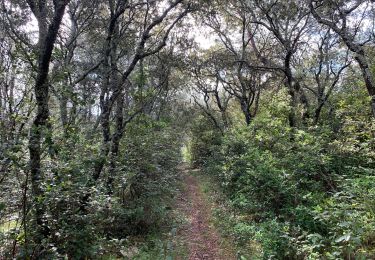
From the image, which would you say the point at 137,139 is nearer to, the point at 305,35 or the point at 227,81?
the point at 305,35

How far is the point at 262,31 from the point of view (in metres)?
16.8

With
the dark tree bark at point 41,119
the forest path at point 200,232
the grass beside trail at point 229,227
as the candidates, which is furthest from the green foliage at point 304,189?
the dark tree bark at point 41,119

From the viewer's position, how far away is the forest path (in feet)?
21.9

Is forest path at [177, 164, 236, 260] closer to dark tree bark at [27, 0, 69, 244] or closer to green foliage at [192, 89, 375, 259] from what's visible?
green foliage at [192, 89, 375, 259]

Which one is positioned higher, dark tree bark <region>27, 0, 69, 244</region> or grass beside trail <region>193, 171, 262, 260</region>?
dark tree bark <region>27, 0, 69, 244</region>

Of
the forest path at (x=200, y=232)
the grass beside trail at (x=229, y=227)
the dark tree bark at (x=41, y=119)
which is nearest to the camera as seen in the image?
the dark tree bark at (x=41, y=119)

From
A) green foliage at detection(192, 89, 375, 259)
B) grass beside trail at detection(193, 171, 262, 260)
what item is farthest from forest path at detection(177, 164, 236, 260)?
green foliage at detection(192, 89, 375, 259)

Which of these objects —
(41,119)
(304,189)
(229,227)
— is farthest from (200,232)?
(41,119)

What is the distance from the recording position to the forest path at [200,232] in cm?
668

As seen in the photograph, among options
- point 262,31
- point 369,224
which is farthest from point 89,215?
point 262,31

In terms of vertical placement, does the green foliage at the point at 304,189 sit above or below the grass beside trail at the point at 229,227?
above

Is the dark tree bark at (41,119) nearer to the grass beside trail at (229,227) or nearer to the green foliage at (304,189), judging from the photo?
the grass beside trail at (229,227)

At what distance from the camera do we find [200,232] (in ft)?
26.9

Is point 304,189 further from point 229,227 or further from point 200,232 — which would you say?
point 200,232
